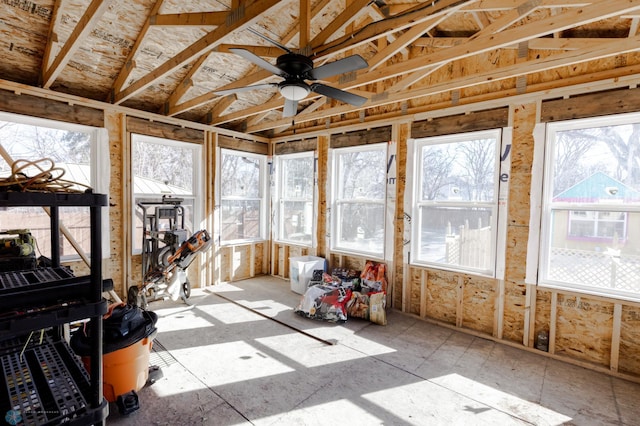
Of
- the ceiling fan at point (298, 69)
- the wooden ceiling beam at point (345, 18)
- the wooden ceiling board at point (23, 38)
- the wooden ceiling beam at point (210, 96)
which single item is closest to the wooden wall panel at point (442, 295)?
the ceiling fan at point (298, 69)

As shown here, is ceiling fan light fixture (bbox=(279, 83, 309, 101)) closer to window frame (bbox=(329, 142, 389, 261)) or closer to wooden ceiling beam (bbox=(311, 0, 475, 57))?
wooden ceiling beam (bbox=(311, 0, 475, 57))

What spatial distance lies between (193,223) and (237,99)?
2.21 meters

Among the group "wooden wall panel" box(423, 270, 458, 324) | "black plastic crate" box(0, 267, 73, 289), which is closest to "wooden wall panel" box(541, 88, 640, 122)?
"wooden wall panel" box(423, 270, 458, 324)

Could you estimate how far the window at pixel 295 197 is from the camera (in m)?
5.77

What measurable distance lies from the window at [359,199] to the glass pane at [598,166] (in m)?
2.12

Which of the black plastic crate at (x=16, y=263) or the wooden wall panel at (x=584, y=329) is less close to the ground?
the black plastic crate at (x=16, y=263)

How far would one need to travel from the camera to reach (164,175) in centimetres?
495

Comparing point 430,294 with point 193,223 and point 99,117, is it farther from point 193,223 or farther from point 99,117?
point 99,117

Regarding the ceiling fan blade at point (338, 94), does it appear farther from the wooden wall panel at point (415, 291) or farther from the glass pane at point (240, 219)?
the glass pane at point (240, 219)

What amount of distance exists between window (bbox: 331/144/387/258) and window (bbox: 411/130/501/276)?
61 centimetres

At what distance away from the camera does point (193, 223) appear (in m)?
5.26

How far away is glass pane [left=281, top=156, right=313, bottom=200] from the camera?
5770 mm

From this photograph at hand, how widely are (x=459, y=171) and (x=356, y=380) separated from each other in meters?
2.84

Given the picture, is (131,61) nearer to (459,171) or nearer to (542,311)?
(459,171)
